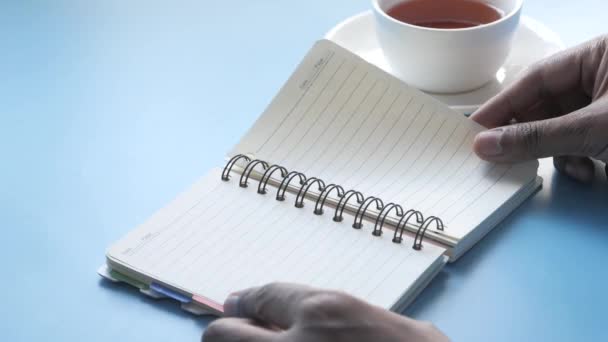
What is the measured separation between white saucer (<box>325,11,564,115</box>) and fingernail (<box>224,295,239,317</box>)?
1.70ft

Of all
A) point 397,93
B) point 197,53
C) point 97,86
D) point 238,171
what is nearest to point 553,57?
point 397,93

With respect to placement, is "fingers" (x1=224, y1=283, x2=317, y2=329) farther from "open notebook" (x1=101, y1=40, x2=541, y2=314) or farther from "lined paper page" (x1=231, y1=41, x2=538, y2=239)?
"lined paper page" (x1=231, y1=41, x2=538, y2=239)

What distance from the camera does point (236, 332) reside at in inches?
32.1

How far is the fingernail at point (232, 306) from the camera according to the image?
86cm

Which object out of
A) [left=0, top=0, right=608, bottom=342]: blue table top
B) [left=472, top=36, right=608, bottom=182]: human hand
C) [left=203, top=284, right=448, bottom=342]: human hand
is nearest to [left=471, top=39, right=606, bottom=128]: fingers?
[left=472, top=36, right=608, bottom=182]: human hand

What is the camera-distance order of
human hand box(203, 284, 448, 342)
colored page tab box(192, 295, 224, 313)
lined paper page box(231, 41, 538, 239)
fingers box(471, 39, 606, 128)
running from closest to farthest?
human hand box(203, 284, 448, 342)
colored page tab box(192, 295, 224, 313)
lined paper page box(231, 41, 538, 239)
fingers box(471, 39, 606, 128)

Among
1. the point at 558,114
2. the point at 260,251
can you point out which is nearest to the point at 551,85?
the point at 558,114

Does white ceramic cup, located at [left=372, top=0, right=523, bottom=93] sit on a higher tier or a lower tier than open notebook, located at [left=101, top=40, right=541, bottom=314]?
higher

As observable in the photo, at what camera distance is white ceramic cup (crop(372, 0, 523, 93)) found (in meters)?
1.22

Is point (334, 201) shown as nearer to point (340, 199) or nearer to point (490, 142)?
point (340, 199)

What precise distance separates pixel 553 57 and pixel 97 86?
2.23 ft

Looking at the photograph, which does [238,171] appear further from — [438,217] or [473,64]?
[473,64]

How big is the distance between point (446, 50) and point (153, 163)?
0.43 meters

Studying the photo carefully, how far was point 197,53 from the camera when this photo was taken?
146 cm
